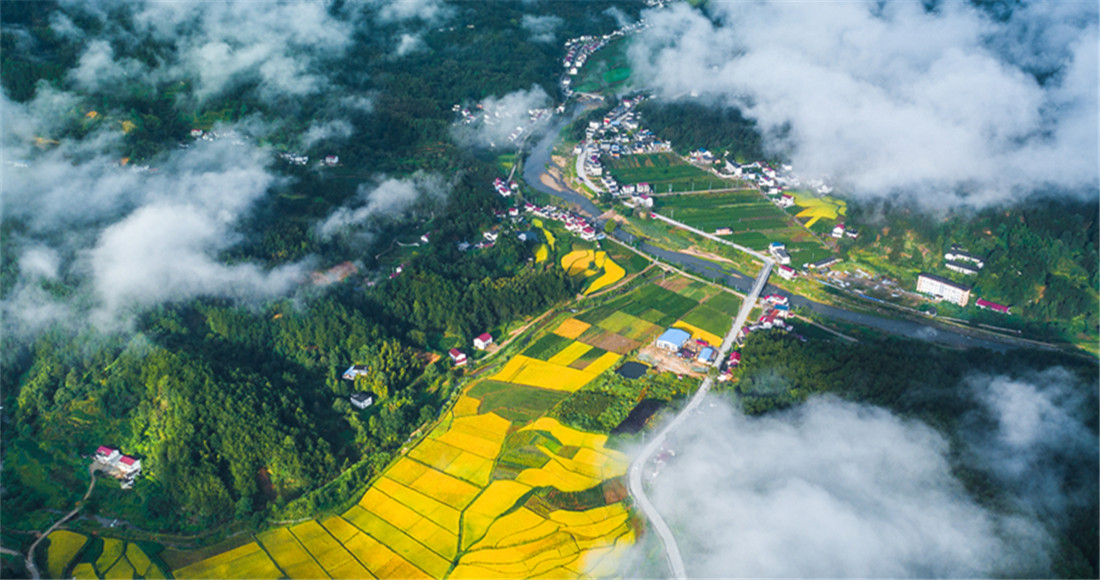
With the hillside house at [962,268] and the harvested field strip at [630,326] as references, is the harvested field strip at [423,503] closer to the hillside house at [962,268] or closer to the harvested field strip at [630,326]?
the harvested field strip at [630,326]

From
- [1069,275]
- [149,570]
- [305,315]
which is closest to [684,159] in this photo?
[1069,275]

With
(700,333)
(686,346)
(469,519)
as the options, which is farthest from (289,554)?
(700,333)

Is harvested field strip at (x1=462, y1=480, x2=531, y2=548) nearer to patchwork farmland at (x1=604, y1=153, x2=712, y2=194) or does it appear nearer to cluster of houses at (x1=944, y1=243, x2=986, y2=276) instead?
cluster of houses at (x1=944, y1=243, x2=986, y2=276)

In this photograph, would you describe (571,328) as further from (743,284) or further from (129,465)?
(129,465)

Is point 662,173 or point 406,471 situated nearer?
point 406,471

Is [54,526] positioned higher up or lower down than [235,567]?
lower down

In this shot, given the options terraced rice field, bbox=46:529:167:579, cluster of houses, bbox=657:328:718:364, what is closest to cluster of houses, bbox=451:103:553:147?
cluster of houses, bbox=657:328:718:364
